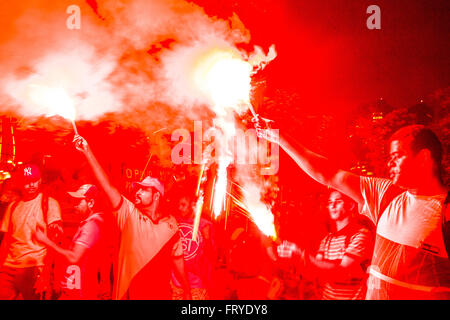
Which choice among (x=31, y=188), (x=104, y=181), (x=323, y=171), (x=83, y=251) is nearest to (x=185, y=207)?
(x=104, y=181)

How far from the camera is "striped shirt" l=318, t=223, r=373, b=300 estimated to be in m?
4.57

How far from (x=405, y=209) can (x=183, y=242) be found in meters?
2.42

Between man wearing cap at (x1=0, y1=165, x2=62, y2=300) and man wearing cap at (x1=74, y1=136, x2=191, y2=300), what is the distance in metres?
0.65

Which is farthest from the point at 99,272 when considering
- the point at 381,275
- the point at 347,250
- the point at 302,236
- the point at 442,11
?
the point at 442,11

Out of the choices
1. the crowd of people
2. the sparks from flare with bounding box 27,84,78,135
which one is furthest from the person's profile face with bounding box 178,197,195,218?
the sparks from flare with bounding box 27,84,78,135

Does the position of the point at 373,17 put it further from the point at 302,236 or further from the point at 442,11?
the point at 302,236

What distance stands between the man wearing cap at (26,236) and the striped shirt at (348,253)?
298 centimetres

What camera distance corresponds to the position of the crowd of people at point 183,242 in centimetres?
463

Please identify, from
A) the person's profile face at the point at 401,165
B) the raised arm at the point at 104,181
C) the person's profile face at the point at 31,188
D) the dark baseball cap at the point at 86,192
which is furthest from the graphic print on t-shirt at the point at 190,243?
the person's profile face at the point at 401,165

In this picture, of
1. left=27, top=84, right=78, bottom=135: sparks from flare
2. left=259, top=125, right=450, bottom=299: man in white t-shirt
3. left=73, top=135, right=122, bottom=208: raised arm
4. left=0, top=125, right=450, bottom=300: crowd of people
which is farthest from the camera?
left=27, top=84, right=78, bottom=135: sparks from flare

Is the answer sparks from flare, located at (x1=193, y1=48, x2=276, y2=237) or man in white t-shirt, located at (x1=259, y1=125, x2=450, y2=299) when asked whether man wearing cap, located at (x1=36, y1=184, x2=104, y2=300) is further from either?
man in white t-shirt, located at (x1=259, y1=125, x2=450, y2=299)

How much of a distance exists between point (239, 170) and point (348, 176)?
1.21 meters

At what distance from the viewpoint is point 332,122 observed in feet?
16.2

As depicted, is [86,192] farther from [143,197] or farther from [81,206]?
[143,197]
